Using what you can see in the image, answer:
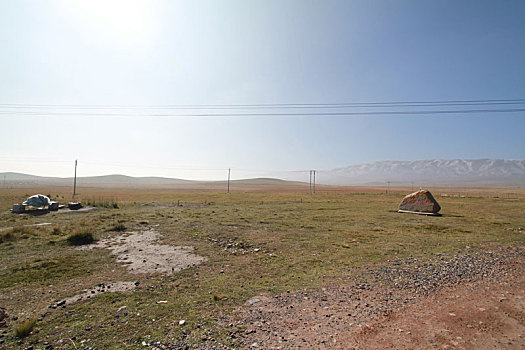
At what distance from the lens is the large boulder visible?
2330 centimetres

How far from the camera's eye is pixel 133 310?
18.4 ft

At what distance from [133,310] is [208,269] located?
3.06 metres

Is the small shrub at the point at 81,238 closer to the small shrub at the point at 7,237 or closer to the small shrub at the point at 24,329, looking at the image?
the small shrub at the point at 7,237

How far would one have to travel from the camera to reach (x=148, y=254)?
10.1 m

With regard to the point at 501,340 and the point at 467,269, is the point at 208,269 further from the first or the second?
the point at 467,269

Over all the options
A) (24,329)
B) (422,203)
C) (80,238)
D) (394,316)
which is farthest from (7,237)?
(422,203)

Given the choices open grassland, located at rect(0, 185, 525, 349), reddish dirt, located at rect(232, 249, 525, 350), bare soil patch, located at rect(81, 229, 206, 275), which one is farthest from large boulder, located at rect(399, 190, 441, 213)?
bare soil patch, located at rect(81, 229, 206, 275)

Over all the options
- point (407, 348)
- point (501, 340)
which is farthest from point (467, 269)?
point (407, 348)

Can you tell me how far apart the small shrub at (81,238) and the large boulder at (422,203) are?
2707cm

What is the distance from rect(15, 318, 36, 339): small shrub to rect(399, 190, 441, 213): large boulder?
1095 inches

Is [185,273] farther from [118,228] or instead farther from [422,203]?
[422,203]

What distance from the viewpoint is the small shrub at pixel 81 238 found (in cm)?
1167

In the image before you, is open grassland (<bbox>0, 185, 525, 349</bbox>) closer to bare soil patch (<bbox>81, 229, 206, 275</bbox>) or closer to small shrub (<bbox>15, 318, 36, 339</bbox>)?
small shrub (<bbox>15, 318, 36, 339</bbox>)

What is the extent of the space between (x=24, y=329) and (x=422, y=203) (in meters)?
28.3
